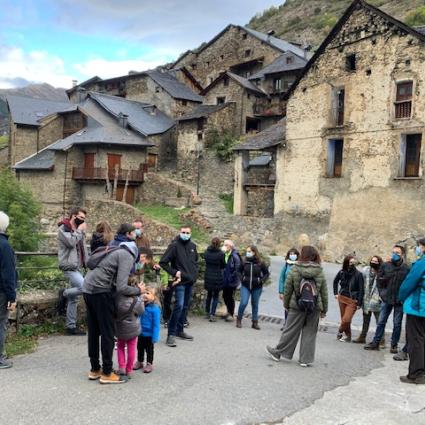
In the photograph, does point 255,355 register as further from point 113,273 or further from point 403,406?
point 113,273

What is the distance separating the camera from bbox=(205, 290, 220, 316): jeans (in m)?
10.1

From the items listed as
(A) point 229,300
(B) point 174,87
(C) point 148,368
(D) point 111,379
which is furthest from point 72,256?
(B) point 174,87

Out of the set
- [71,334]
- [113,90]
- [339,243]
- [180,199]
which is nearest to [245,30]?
[113,90]

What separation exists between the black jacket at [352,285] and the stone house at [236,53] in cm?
4386

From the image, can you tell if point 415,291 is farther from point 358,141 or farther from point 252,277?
point 358,141

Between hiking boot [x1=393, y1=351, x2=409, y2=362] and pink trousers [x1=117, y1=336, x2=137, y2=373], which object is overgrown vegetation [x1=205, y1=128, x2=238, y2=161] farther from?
pink trousers [x1=117, y1=336, x2=137, y2=373]

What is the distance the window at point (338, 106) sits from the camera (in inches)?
909

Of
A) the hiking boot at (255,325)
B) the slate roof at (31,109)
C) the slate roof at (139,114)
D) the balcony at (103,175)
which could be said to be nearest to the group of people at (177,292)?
the hiking boot at (255,325)

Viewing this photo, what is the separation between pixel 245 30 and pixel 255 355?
167 feet

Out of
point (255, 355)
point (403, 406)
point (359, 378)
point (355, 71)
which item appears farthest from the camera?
point (355, 71)

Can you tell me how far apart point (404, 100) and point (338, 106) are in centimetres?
337

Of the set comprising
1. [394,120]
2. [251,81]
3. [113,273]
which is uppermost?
[251,81]

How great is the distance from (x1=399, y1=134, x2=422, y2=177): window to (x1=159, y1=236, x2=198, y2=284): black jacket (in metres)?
15.3

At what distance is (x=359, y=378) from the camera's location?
21.8 ft
